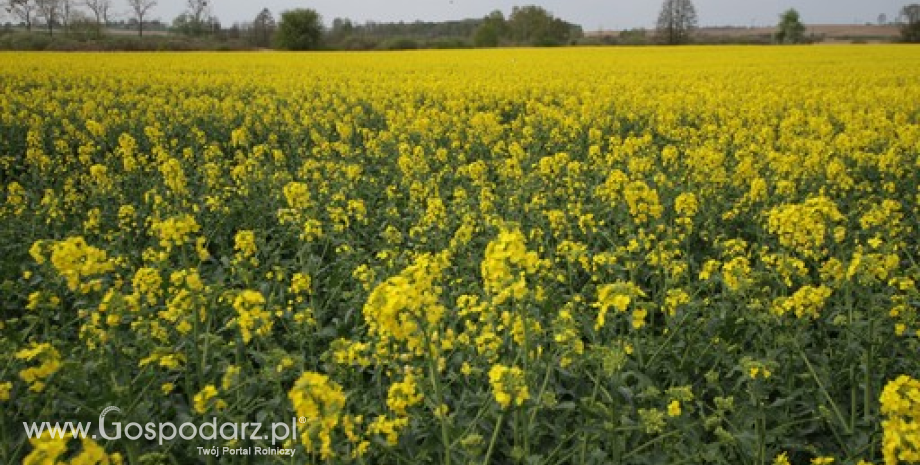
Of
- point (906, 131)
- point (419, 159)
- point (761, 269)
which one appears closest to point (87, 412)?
point (761, 269)

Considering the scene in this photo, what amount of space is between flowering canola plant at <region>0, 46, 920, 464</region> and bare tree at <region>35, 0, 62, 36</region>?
75.1 meters

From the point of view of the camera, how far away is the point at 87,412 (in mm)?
2996

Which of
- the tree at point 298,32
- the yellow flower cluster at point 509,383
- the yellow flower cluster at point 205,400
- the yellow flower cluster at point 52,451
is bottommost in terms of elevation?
the yellow flower cluster at point 205,400

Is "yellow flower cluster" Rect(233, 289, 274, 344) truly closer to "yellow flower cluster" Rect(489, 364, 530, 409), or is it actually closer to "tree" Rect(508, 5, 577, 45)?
"yellow flower cluster" Rect(489, 364, 530, 409)

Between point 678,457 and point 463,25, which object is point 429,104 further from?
point 463,25

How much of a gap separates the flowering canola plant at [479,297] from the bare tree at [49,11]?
7506cm

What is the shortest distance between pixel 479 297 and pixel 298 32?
2263 inches

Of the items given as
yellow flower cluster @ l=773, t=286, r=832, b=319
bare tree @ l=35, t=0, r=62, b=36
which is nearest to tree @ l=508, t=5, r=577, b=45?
bare tree @ l=35, t=0, r=62, b=36

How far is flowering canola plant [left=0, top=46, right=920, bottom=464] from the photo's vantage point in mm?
2922

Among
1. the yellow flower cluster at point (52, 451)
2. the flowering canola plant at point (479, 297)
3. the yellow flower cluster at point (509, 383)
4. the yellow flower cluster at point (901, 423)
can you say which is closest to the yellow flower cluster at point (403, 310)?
the flowering canola plant at point (479, 297)

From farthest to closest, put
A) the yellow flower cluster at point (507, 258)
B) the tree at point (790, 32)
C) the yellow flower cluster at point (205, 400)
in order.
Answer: the tree at point (790, 32) < the yellow flower cluster at point (507, 258) < the yellow flower cluster at point (205, 400)

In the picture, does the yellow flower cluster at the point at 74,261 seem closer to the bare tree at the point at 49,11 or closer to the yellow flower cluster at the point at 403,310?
the yellow flower cluster at the point at 403,310

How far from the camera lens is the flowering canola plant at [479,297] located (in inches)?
115

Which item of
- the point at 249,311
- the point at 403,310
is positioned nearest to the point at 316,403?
the point at 403,310
